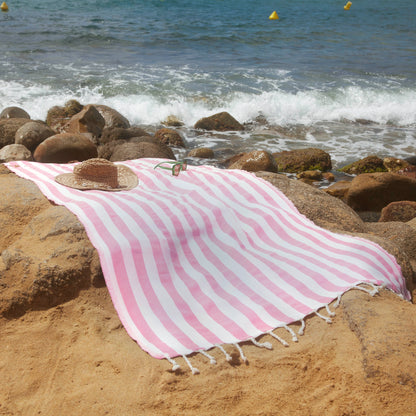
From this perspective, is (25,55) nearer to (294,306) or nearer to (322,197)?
(322,197)

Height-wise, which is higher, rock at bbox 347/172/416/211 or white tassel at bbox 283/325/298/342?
white tassel at bbox 283/325/298/342

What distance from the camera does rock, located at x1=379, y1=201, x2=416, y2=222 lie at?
6133 millimetres

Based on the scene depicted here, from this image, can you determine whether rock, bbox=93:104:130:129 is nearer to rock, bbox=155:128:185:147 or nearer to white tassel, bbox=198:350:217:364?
rock, bbox=155:128:185:147

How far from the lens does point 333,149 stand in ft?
33.2

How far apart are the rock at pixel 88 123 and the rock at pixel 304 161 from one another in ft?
13.0

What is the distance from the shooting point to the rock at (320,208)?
15.1ft

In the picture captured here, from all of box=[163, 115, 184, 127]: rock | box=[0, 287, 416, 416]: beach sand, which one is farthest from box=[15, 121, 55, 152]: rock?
box=[0, 287, 416, 416]: beach sand

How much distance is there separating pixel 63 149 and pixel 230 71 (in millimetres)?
10166

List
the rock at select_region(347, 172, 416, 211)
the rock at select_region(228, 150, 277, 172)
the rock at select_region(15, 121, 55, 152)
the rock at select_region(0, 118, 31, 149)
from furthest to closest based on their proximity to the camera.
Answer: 1. the rock at select_region(0, 118, 31, 149)
2. the rock at select_region(15, 121, 55, 152)
3. the rock at select_region(228, 150, 277, 172)
4. the rock at select_region(347, 172, 416, 211)

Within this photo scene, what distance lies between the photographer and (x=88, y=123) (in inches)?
365

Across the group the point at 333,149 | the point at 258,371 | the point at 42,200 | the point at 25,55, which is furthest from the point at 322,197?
the point at 25,55

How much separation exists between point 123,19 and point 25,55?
8.78 m

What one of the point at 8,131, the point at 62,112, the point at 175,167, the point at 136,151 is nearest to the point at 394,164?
the point at 136,151

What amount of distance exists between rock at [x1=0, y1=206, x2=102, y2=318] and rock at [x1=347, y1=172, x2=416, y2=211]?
4671 mm
